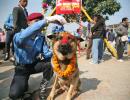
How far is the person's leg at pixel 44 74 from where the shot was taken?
484 centimetres

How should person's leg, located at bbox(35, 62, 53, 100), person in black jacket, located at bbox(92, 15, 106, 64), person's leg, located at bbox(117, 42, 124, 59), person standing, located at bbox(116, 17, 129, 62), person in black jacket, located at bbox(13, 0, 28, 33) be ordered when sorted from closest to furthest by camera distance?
person's leg, located at bbox(35, 62, 53, 100)
person in black jacket, located at bbox(13, 0, 28, 33)
person in black jacket, located at bbox(92, 15, 106, 64)
person standing, located at bbox(116, 17, 129, 62)
person's leg, located at bbox(117, 42, 124, 59)

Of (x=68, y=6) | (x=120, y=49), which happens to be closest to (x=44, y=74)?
(x=120, y=49)

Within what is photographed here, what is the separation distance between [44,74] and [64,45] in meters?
0.73

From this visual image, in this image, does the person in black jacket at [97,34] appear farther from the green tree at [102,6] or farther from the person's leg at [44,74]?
the green tree at [102,6]

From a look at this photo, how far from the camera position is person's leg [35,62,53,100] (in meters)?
4.84

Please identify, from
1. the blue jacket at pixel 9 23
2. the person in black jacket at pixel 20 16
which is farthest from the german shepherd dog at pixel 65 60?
the blue jacket at pixel 9 23

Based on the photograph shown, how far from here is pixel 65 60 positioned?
476 centimetres

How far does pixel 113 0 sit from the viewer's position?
81.4 ft

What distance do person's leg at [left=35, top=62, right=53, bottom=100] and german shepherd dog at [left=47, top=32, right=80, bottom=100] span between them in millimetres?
131

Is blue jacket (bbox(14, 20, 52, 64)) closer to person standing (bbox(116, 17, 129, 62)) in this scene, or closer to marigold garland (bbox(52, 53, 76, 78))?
marigold garland (bbox(52, 53, 76, 78))

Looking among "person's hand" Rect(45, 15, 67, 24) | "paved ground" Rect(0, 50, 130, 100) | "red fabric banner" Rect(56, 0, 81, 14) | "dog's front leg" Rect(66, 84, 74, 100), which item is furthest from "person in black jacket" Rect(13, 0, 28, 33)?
"red fabric banner" Rect(56, 0, 81, 14)

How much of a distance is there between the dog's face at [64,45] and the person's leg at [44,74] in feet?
1.19

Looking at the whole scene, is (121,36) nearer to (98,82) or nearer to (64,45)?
(98,82)

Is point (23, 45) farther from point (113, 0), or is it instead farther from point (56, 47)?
point (113, 0)
